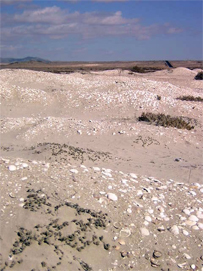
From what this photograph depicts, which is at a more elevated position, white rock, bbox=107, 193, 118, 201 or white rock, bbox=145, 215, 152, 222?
white rock, bbox=107, 193, 118, 201

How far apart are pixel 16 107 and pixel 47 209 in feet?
38.3

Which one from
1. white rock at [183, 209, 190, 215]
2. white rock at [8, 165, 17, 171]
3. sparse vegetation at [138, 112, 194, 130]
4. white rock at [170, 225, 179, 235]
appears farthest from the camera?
sparse vegetation at [138, 112, 194, 130]

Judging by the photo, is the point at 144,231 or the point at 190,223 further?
the point at 190,223

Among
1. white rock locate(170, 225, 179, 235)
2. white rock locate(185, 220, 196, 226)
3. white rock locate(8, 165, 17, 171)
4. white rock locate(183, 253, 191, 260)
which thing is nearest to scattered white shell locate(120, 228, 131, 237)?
white rock locate(170, 225, 179, 235)

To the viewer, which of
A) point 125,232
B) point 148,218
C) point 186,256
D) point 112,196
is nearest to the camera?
point 186,256

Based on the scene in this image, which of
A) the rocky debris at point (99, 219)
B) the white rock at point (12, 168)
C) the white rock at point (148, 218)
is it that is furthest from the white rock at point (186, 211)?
the white rock at point (12, 168)

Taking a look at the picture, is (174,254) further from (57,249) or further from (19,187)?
(19,187)

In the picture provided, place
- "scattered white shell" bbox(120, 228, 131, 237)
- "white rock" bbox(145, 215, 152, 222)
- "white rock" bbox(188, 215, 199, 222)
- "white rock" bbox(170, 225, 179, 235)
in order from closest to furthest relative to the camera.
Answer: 1. "scattered white shell" bbox(120, 228, 131, 237)
2. "white rock" bbox(170, 225, 179, 235)
3. "white rock" bbox(145, 215, 152, 222)
4. "white rock" bbox(188, 215, 199, 222)

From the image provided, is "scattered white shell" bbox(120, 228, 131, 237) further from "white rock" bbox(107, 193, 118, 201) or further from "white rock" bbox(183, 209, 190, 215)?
"white rock" bbox(183, 209, 190, 215)

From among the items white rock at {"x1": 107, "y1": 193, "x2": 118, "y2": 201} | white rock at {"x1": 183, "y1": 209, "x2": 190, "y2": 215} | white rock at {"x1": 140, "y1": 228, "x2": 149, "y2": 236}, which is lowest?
white rock at {"x1": 183, "y1": 209, "x2": 190, "y2": 215}

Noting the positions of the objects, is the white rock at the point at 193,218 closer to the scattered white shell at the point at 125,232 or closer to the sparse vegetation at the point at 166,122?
the scattered white shell at the point at 125,232

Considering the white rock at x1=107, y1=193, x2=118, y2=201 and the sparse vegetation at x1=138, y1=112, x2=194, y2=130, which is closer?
the white rock at x1=107, y1=193, x2=118, y2=201

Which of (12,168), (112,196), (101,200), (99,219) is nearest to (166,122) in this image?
(112,196)

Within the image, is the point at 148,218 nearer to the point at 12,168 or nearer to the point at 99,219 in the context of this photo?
the point at 99,219
